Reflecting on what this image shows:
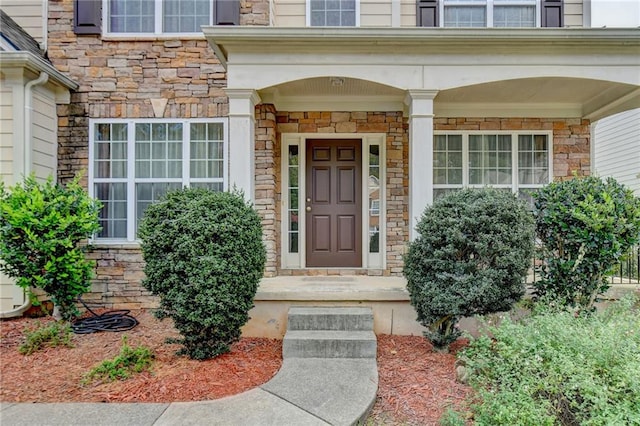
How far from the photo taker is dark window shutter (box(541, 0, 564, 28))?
5.45 metres

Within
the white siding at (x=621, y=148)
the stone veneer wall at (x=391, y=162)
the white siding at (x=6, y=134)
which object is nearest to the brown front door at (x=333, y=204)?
the stone veneer wall at (x=391, y=162)

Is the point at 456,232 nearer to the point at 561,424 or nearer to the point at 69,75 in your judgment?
the point at 561,424

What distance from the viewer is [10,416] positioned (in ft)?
8.28

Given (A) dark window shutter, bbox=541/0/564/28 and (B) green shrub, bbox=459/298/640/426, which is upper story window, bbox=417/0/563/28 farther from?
(B) green shrub, bbox=459/298/640/426

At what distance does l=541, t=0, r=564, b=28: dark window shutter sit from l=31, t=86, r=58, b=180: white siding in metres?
7.01

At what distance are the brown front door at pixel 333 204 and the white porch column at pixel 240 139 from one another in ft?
5.36

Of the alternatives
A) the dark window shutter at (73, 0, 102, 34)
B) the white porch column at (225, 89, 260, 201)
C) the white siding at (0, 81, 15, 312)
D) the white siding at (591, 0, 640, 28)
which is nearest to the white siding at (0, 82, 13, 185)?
the white siding at (0, 81, 15, 312)

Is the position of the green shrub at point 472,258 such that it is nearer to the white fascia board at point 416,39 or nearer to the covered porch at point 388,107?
the covered porch at point 388,107

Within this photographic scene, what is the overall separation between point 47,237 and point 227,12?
368cm

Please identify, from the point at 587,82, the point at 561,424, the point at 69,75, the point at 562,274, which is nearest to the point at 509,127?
the point at 587,82

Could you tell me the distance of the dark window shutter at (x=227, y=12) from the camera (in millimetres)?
5258

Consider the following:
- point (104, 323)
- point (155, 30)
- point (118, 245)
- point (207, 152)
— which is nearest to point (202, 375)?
point (104, 323)

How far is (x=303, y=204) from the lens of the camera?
577 cm

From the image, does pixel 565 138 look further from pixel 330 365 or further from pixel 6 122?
pixel 6 122
